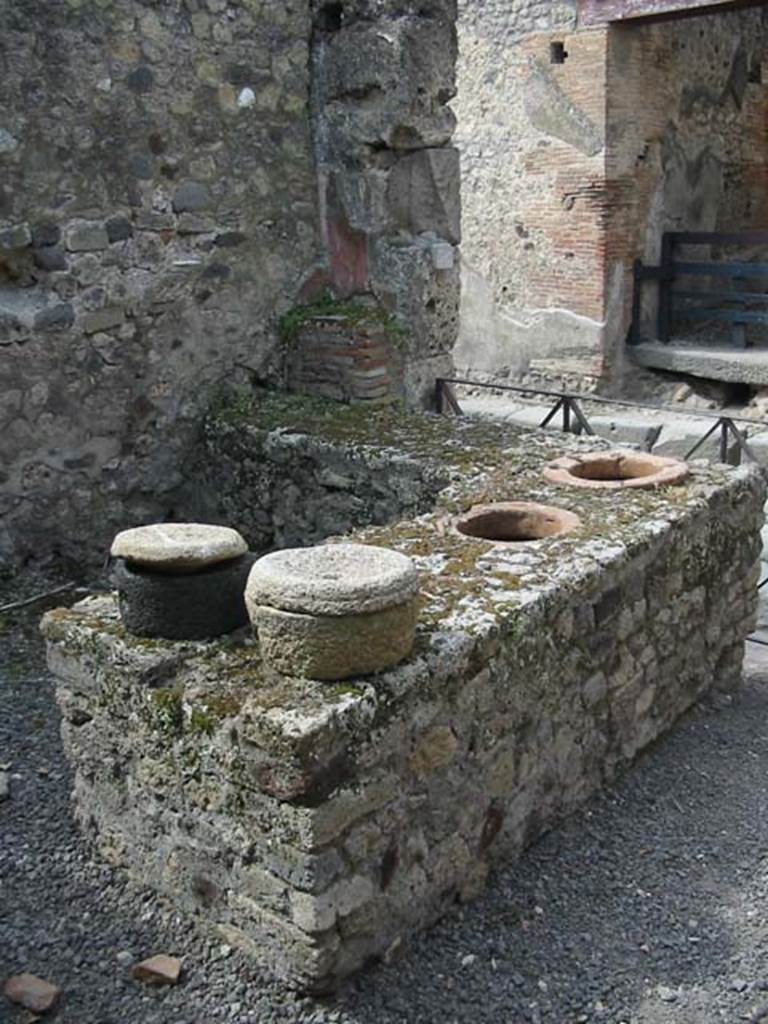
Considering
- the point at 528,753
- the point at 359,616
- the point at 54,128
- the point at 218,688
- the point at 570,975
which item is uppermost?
the point at 54,128

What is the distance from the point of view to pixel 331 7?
19.8ft

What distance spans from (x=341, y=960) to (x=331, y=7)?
508cm

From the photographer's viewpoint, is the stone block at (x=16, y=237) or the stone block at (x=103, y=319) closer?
the stone block at (x=16, y=237)

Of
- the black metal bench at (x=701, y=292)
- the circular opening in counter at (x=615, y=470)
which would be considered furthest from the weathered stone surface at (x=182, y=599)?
the black metal bench at (x=701, y=292)

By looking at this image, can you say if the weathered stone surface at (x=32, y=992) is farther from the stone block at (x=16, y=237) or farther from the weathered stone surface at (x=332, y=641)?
the stone block at (x=16, y=237)

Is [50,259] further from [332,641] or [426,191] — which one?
[332,641]

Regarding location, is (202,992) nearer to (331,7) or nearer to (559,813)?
(559,813)

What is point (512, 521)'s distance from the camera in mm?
4102

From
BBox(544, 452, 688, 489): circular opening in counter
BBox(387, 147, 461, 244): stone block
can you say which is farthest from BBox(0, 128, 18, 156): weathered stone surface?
BBox(544, 452, 688, 489): circular opening in counter

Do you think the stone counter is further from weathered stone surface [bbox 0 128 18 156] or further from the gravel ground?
weathered stone surface [bbox 0 128 18 156]

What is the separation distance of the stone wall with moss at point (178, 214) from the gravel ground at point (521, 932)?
1.99 metres

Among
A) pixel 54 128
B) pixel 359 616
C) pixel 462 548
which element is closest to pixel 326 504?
pixel 462 548

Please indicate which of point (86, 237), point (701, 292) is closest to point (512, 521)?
point (86, 237)

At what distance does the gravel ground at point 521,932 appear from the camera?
272cm
